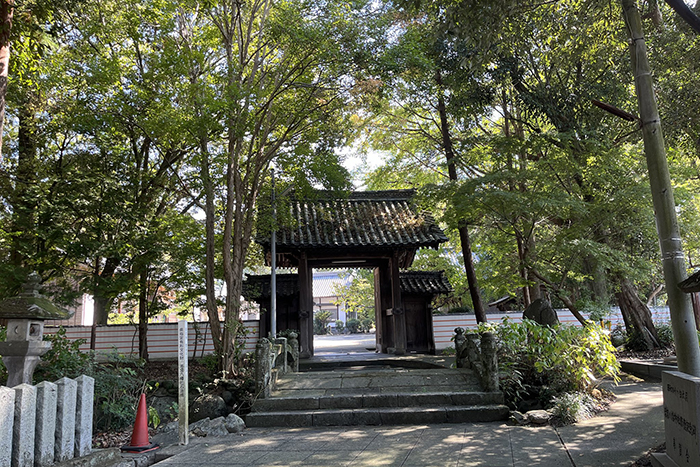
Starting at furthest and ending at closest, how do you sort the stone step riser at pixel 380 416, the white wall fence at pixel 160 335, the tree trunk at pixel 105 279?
the white wall fence at pixel 160 335
the tree trunk at pixel 105 279
the stone step riser at pixel 380 416

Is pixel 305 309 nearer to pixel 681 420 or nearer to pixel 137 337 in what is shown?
pixel 137 337

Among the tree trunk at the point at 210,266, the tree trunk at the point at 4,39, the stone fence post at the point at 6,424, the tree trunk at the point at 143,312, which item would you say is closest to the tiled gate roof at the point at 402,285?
the tree trunk at the point at 143,312

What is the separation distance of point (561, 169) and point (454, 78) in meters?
3.83

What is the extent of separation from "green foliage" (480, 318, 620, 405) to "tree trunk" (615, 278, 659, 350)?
251 inches

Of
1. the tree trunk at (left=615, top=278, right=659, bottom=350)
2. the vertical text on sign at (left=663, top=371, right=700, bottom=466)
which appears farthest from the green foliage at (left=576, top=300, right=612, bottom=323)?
the vertical text on sign at (left=663, top=371, right=700, bottom=466)

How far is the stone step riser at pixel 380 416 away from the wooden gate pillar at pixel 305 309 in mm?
5766

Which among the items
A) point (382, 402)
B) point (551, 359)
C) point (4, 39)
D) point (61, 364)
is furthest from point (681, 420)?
point (4, 39)

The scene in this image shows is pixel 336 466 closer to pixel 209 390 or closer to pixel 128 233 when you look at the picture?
pixel 209 390

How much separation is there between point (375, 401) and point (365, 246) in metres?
6.41

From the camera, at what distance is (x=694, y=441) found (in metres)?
→ 3.43

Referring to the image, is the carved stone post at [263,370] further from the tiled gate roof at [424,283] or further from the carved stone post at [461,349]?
the tiled gate roof at [424,283]

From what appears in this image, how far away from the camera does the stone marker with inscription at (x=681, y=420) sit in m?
3.43

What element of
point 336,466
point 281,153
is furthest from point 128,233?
point 336,466

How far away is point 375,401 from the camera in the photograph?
8023 mm
